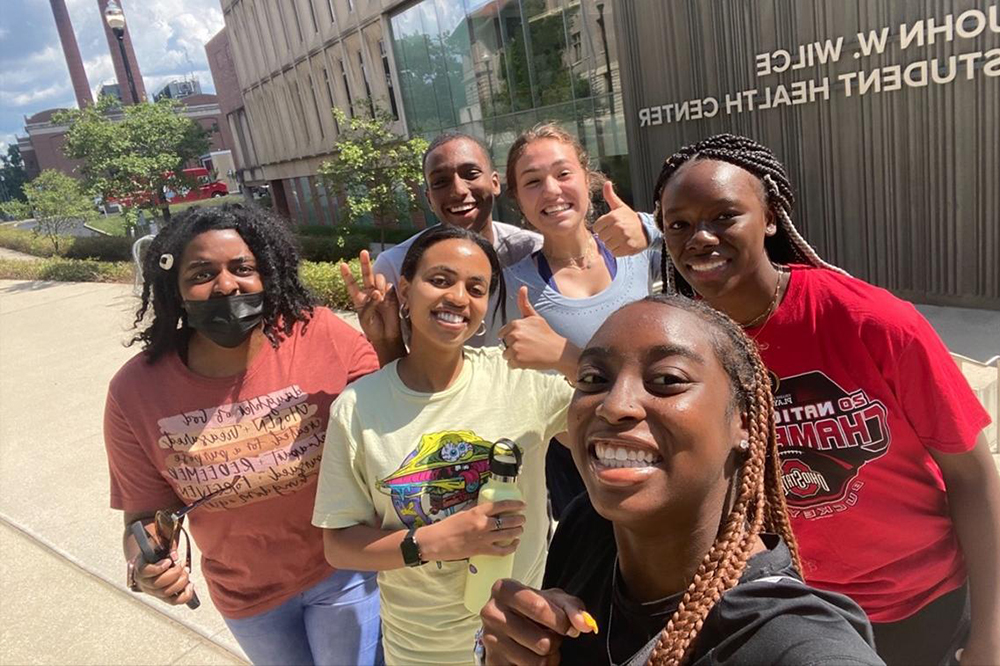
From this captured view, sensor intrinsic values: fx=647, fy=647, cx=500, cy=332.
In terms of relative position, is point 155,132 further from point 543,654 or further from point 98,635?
point 543,654

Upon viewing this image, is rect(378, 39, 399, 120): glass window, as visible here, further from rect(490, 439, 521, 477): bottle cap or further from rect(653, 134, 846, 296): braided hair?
rect(490, 439, 521, 477): bottle cap

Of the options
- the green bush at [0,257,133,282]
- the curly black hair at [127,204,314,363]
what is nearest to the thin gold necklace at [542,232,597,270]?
the curly black hair at [127,204,314,363]

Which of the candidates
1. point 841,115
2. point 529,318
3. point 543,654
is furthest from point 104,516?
point 841,115

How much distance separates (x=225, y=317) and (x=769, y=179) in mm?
1612

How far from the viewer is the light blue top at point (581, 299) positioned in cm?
244

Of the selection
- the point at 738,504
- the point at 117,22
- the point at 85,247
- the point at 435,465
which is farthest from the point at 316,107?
the point at 738,504

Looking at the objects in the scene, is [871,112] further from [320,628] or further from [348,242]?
[348,242]

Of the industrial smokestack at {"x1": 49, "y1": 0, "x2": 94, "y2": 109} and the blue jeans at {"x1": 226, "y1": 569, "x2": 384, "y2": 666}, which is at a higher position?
the industrial smokestack at {"x1": 49, "y1": 0, "x2": 94, "y2": 109}

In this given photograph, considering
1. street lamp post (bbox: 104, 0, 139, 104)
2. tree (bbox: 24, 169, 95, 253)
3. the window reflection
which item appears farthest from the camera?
tree (bbox: 24, 169, 95, 253)

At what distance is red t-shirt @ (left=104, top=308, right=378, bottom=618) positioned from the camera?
77.4 inches

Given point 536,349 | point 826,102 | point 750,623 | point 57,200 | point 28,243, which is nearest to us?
point 750,623

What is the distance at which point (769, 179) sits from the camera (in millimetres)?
1628

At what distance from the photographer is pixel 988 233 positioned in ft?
21.3

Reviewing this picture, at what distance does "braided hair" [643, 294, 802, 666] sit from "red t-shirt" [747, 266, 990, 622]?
36 cm
